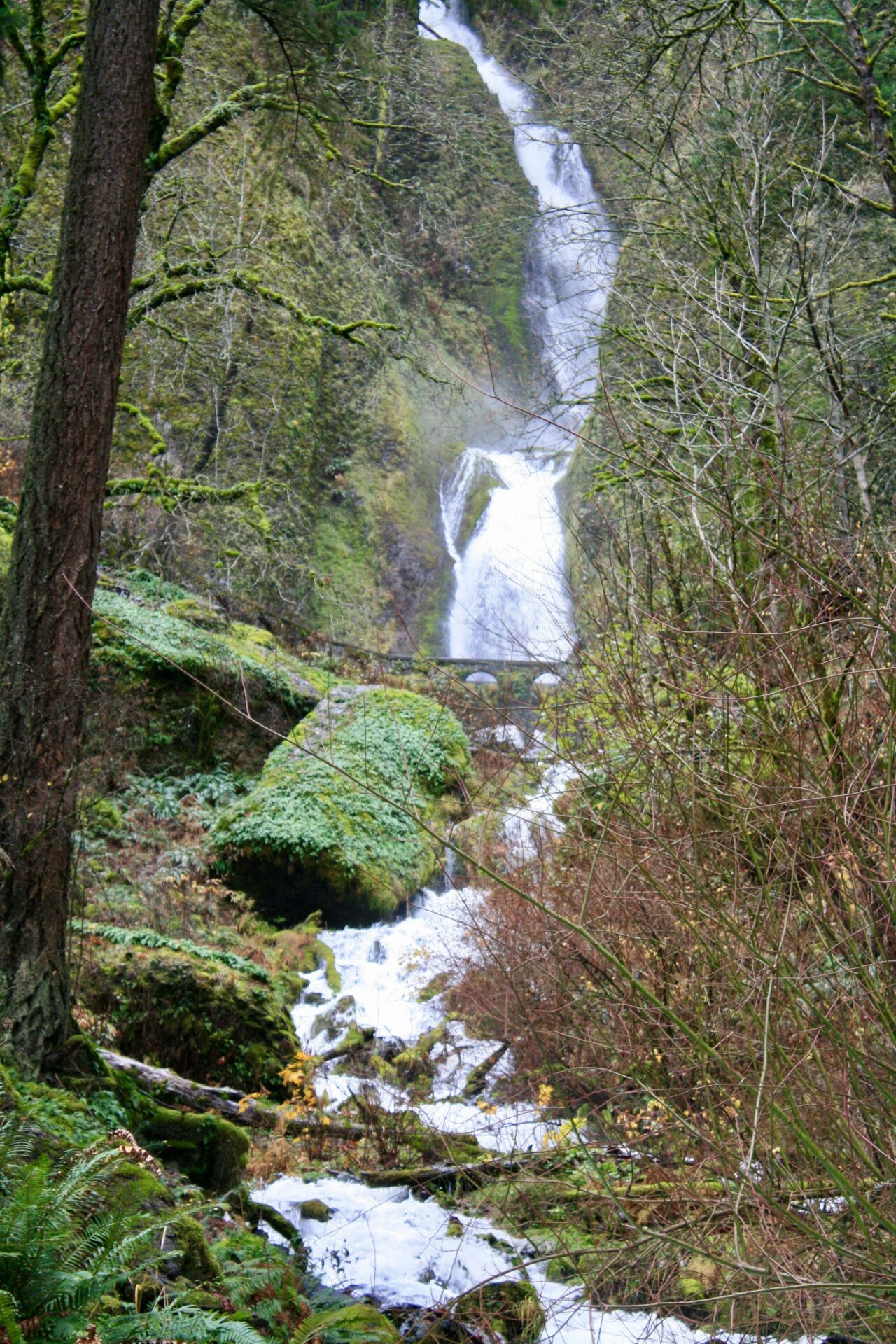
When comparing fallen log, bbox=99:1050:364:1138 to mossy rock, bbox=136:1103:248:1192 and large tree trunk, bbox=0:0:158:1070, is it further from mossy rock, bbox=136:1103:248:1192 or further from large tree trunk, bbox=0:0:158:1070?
large tree trunk, bbox=0:0:158:1070

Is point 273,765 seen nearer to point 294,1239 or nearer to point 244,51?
point 294,1239

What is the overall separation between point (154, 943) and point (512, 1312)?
331 centimetres

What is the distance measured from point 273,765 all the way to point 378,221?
5.98m

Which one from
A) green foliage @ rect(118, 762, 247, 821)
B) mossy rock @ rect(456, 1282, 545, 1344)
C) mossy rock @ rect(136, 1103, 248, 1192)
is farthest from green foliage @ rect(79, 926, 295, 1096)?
green foliage @ rect(118, 762, 247, 821)

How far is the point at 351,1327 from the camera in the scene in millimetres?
3395

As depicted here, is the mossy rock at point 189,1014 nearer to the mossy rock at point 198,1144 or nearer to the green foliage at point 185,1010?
the green foliage at point 185,1010

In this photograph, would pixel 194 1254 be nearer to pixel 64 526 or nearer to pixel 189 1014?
pixel 64 526

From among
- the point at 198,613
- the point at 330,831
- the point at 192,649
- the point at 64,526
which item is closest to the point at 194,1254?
the point at 64,526

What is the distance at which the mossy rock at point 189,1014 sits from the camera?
5.79 metres

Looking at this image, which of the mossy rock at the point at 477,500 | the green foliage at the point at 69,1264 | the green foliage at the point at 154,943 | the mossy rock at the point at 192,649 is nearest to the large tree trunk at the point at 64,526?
the green foliage at the point at 69,1264

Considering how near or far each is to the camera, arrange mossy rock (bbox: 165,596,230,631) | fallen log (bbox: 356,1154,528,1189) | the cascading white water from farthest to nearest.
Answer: the cascading white water, mossy rock (bbox: 165,596,230,631), fallen log (bbox: 356,1154,528,1189)

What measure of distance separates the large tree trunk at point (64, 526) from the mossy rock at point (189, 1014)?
6.22 ft

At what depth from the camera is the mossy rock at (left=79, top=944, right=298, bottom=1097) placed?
19.0 ft

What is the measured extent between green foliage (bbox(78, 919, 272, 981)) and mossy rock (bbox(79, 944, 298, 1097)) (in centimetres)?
8
